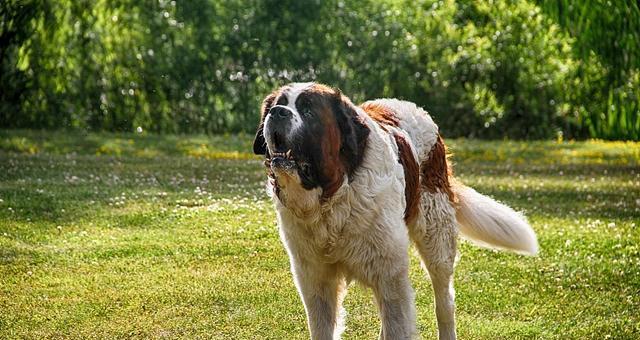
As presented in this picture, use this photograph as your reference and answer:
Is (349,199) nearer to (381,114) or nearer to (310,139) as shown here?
(310,139)

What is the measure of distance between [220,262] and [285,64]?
33.8ft

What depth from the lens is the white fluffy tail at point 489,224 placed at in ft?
20.2

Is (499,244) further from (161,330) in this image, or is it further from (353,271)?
(161,330)

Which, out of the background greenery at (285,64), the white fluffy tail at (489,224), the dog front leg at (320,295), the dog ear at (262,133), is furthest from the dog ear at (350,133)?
the background greenery at (285,64)

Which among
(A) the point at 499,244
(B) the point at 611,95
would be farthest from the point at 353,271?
(B) the point at 611,95

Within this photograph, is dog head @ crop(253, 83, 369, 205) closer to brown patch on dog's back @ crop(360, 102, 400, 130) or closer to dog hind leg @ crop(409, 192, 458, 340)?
brown patch on dog's back @ crop(360, 102, 400, 130)

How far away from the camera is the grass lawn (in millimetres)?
6594

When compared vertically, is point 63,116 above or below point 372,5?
below

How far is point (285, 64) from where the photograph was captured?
59.9ft

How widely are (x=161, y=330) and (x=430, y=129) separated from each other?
1.86 m

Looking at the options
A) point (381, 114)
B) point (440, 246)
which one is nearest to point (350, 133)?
point (381, 114)

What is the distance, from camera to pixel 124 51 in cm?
1761

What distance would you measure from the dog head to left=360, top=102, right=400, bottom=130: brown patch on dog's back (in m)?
0.46

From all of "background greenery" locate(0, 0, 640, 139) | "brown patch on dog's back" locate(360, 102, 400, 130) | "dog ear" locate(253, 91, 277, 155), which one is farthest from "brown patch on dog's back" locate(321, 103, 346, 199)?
"background greenery" locate(0, 0, 640, 139)
